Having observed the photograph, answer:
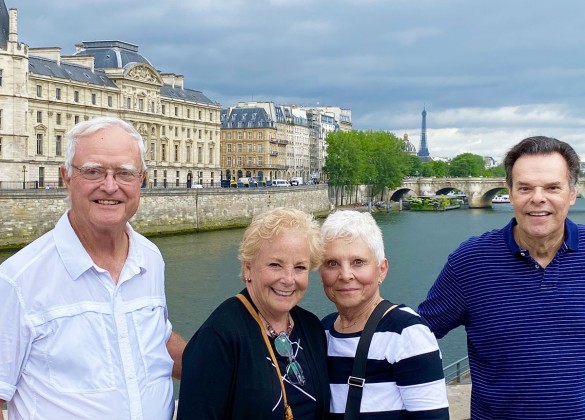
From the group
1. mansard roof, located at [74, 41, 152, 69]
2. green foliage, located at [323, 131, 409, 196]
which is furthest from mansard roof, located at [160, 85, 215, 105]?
green foliage, located at [323, 131, 409, 196]

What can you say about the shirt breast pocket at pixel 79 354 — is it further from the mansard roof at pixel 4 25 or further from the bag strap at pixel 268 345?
the mansard roof at pixel 4 25

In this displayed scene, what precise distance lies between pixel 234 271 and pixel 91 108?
22743 mm

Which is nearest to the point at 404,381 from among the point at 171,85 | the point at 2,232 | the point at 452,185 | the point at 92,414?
the point at 92,414

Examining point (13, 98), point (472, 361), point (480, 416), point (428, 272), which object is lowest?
point (428, 272)

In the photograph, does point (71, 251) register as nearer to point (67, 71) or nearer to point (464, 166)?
point (67, 71)

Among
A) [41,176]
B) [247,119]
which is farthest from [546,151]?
[247,119]

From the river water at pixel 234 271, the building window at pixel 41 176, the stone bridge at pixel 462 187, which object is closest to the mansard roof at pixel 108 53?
the building window at pixel 41 176

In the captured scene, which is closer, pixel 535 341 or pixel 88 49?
pixel 535 341

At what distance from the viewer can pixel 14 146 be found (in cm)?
3372

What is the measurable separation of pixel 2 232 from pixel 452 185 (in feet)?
155

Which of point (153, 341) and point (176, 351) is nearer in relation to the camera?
point (153, 341)

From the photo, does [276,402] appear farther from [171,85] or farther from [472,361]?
[171,85]

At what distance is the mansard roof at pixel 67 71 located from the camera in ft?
124

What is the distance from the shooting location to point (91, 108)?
41.3 metres
